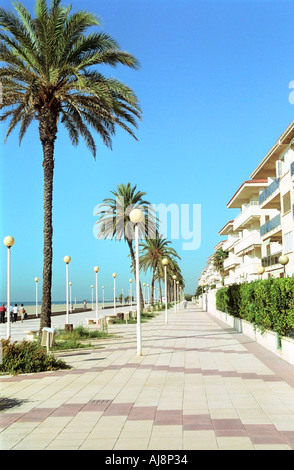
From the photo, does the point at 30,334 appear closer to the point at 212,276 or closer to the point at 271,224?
the point at 271,224

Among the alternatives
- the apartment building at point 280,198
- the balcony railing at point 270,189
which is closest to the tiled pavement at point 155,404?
the apartment building at point 280,198

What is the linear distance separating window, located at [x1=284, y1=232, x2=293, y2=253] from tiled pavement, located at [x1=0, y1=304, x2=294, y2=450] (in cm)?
2271

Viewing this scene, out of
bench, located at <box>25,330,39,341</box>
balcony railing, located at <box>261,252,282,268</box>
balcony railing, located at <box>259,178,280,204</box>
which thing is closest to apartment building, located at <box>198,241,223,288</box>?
balcony railing, located at <box>261,252,282,268</box>

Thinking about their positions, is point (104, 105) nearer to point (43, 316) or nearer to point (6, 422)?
point (43, 316)

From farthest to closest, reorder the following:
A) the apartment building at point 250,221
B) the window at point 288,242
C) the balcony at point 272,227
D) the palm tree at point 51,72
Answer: the apartment building at point 250,221 → the balcony at point 272,227 → the window at point 288,242 → the palm tree at point 51,72

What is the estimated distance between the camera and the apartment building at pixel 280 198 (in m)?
35.4

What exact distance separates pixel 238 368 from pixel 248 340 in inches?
285

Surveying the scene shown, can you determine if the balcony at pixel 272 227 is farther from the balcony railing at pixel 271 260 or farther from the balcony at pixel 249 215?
the balcony at pixel 249 215

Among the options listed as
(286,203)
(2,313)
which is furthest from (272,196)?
(2,313)

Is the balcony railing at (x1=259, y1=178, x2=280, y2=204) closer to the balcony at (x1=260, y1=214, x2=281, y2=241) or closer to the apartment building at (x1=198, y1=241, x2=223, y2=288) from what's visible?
the balcony at (x1=260, y1=214, x2=281, y2=241)

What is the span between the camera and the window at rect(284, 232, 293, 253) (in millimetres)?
35844

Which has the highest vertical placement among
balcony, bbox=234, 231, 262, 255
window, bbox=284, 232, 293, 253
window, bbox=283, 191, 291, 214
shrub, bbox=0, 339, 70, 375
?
window, bbox=283, 191, 291, 214

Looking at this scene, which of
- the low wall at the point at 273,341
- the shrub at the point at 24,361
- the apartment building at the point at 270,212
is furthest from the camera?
the apartment building at the point at 270,212

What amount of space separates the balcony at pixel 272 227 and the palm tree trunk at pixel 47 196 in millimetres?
25414
